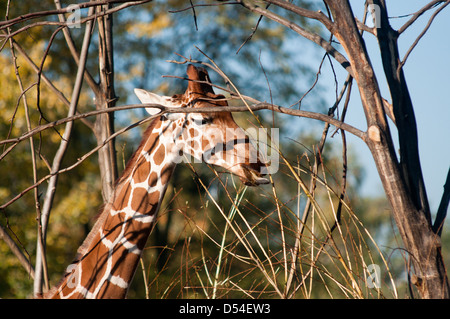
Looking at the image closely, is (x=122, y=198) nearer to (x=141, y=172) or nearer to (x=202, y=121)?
(x=141, y=172)

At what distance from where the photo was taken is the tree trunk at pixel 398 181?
43.3 inches

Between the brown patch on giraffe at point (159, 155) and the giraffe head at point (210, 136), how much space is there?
0.06m

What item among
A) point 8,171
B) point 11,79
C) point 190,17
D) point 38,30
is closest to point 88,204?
point 8,171

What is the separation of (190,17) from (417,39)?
5883mm

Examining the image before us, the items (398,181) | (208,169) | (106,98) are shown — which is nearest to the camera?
(398,181)

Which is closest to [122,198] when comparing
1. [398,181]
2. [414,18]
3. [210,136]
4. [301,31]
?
[210,136]

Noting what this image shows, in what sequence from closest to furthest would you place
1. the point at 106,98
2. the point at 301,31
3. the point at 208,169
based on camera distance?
the point at 301,31, the point at 106,98, the point at 208,169

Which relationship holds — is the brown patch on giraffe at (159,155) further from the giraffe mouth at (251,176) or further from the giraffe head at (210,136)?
the giraffe mouth at (251,176)

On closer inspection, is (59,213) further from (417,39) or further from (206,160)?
(417,39)

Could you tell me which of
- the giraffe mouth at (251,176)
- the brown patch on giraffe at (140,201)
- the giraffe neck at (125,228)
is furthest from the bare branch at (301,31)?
the brown patch on giraffe at (140,201)

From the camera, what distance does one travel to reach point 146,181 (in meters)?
1.87

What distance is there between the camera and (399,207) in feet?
3.62

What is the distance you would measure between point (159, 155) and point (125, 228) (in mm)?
333

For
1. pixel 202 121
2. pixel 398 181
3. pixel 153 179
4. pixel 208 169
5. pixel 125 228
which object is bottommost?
pixel 398 181
